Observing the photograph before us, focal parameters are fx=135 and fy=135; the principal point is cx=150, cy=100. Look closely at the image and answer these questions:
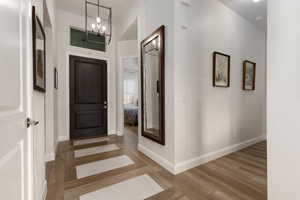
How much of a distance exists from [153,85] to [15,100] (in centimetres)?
201

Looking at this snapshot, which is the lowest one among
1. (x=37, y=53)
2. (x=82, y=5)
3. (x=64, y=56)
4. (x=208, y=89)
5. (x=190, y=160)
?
(x=190, y=160)

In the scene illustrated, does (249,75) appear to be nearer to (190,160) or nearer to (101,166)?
(190,160)

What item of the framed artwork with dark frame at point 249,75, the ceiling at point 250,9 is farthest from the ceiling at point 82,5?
the framed artwork with dark frame at point 249,75

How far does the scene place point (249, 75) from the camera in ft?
10.6

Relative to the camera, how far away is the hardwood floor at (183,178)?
161cm

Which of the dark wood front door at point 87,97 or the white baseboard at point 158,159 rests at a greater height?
the dark wood front door at point 87,97

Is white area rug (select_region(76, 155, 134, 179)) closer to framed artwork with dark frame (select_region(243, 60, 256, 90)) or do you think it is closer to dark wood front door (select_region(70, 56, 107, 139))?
dark wood front door (select_region(70, 56, 107, 139))

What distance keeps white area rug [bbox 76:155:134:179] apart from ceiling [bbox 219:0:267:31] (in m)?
Result: 3.58

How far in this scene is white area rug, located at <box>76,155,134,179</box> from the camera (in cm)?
207

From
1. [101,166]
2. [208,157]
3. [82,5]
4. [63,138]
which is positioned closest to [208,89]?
[208,157]

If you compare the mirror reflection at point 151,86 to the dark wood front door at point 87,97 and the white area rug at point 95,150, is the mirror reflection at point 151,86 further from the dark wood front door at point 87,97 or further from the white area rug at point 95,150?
the dark wood front door at point 87,97

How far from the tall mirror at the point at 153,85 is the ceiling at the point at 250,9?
→ 164cm

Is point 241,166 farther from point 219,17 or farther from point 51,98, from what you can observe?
point 51,98
